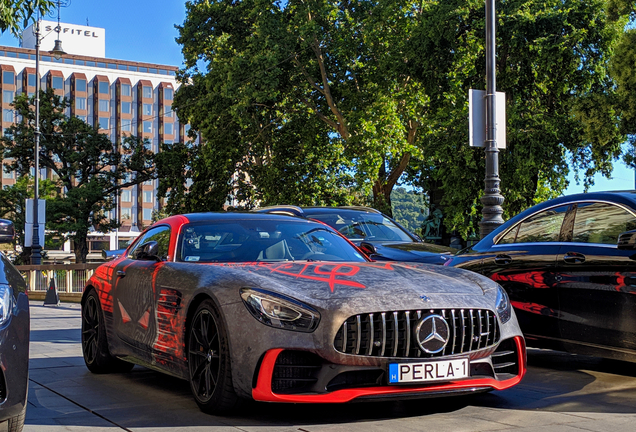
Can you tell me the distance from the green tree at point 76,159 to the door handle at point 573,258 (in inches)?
1968

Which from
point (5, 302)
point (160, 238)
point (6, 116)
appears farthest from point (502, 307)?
point (6, 116)

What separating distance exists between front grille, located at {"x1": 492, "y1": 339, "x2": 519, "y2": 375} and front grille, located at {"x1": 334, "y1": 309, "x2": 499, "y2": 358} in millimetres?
364

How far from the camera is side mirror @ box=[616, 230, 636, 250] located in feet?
19.2

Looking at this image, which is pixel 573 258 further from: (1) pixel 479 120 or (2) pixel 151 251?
(1) pixel 479 120

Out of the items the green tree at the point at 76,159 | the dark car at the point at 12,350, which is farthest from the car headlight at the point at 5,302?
the green tree at the point at 76,159

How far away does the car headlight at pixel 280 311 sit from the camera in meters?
4.77

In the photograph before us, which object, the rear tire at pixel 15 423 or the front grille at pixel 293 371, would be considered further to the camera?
the front grille at pixel 293 371

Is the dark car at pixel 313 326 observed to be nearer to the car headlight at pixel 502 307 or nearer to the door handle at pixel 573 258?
the car headlight at pixel 502 307

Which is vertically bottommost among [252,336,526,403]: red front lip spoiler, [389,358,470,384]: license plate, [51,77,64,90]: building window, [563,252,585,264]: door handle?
[252,336,526,403]: red front lip spoiler

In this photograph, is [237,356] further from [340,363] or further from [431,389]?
[431,389]

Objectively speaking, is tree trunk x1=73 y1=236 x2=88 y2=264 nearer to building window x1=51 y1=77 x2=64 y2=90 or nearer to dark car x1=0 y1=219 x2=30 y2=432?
dark car x1=0 y1=219 x2=30 y2=432

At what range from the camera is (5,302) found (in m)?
4.20

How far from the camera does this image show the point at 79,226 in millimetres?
56719

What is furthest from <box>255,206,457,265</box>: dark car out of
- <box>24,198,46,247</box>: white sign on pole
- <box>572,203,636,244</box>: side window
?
<box>24,198,46,247</box>: white sign on pole
